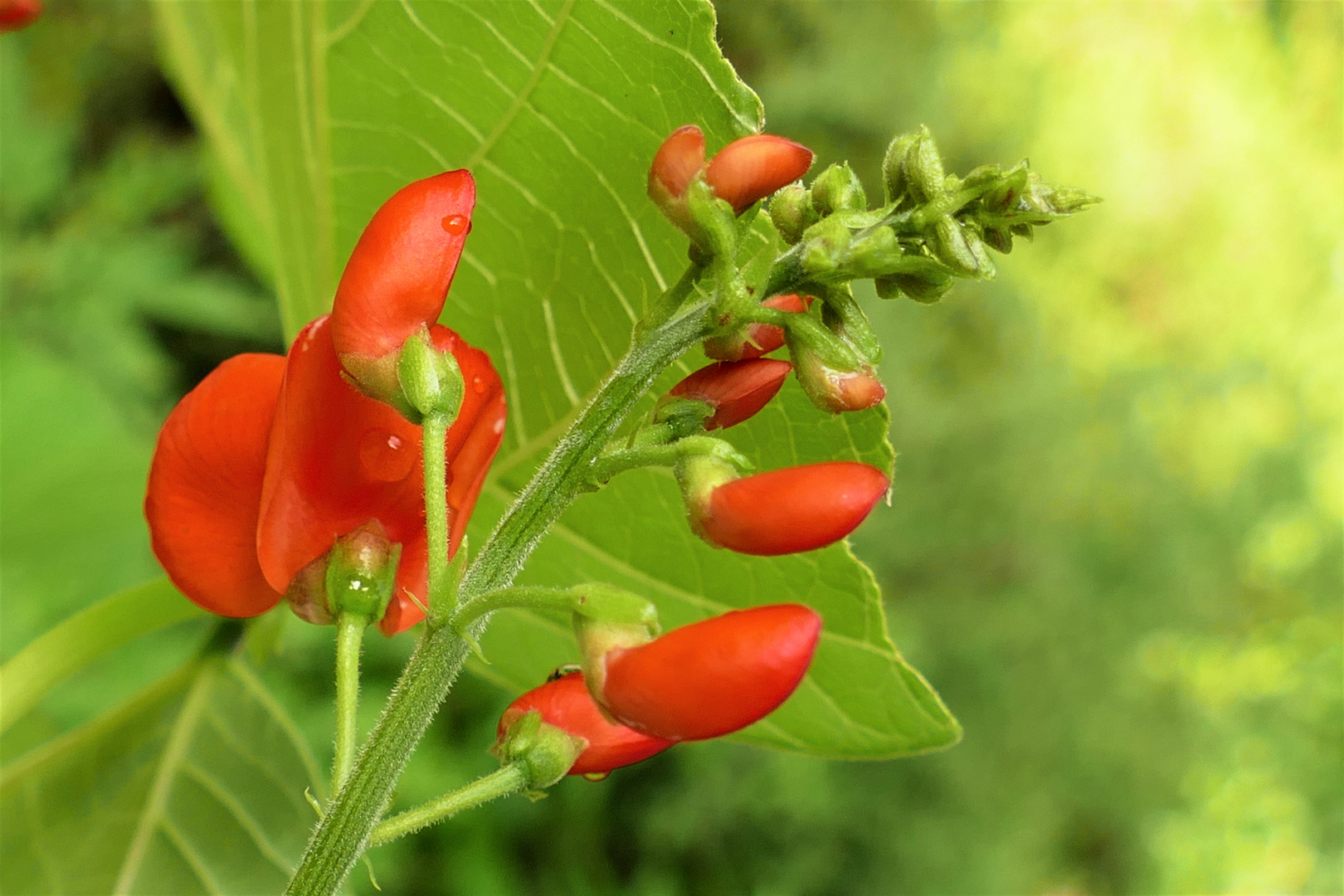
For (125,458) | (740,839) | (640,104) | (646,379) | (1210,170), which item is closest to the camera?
(646,379)

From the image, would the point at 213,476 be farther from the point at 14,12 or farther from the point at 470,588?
the point at 14,12

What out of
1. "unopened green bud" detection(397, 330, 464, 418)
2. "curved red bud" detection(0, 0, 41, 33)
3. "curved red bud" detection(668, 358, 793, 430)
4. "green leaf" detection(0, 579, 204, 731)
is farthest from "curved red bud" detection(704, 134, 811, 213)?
"curved red bud" detection(0, 0, 41, 33)

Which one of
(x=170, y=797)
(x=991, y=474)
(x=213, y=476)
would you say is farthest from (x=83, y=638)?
(x=991, y=474)

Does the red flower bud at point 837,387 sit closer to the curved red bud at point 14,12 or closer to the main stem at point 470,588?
the main stem at point 470,588

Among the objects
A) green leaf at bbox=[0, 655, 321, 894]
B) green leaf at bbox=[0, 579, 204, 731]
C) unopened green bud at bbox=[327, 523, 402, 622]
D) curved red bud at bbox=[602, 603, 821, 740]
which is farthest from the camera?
green leaf at bbox=[0, 655, 321, 894]

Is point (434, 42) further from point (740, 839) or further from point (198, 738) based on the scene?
point (740, 839)

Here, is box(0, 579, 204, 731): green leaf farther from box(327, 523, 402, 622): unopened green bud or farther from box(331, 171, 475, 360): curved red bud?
box(331, 171, 475, 360): curved red bud

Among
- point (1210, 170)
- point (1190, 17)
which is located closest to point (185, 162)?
point (1210, 170)

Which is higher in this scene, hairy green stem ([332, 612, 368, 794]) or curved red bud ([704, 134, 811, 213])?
curved red bud ([704, 134, 811, 213])
